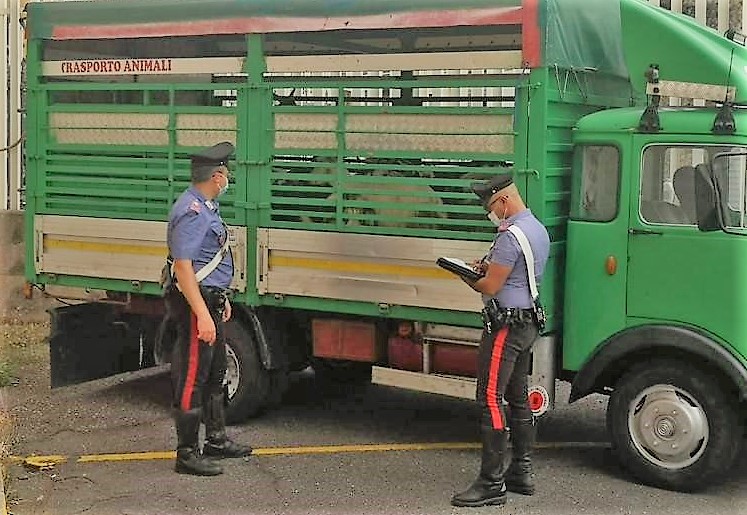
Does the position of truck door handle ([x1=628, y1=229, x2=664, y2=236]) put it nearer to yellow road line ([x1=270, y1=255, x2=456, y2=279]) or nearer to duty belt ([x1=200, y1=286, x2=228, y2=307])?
yellow road line ([x1=270, y1=255, x2=456, y2=279])

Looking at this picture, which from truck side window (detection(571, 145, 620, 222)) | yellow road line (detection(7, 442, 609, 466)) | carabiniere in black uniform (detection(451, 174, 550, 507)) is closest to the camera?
carabiniere in black uniform (detection(451, 174, 550, 507))

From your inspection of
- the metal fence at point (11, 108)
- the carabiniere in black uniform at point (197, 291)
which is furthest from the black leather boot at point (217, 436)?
the metal fence at point (11, 108)

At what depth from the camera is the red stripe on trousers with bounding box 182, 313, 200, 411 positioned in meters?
6.45

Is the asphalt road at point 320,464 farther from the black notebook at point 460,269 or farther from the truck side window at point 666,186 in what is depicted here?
the truck side window at point 666,186

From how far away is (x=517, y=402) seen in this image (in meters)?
6.16

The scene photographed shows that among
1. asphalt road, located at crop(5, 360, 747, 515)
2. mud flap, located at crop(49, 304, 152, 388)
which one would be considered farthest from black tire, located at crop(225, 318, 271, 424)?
mud flap, located at crop(49, 304, 152, 388)

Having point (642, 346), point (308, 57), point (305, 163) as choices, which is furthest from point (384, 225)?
point (642, 346)

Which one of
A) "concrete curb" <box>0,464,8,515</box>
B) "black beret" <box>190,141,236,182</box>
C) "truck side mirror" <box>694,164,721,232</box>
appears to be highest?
"black beret" <box>190,141,236,182</box>

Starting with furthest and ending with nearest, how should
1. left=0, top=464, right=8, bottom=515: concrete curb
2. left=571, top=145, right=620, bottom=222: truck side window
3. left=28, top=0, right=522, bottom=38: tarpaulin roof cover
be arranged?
left=28, top=0, right=522, bottom=38: tarpaulin roof cover < left=571, top=145, right=620, bottom=222: truck side window < left=0, top=464, right=8, bottom=515: concrete curb

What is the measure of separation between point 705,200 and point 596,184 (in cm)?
70

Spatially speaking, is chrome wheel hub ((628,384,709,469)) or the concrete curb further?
chrome wheel hub ((628,384,709,469))

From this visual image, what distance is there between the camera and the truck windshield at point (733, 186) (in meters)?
6.01

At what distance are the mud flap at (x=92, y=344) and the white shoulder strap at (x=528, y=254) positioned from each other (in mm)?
3554

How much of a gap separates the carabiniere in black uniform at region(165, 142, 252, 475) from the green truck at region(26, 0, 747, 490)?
76 cm
